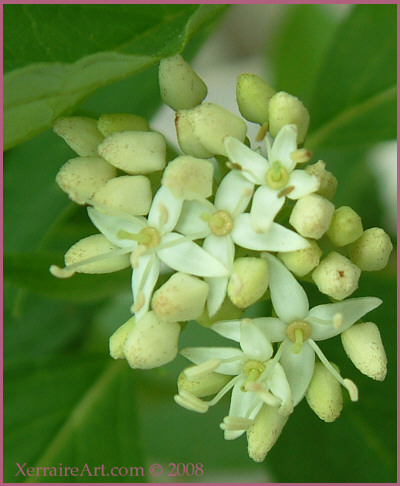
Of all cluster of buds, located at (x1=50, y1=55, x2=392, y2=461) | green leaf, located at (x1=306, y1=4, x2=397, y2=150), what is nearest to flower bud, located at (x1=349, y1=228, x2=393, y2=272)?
cluster of buds, located at (x1=50, y1=55, x2=392, y2=461)

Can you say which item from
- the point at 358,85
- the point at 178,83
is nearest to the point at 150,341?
the point at 178,83

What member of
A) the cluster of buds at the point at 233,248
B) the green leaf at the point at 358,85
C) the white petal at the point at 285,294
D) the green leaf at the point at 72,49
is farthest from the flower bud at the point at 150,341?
the green leaf at the point at 358,85

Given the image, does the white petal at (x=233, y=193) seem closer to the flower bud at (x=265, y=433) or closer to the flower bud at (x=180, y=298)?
the flower bud at (x=180, y=298)

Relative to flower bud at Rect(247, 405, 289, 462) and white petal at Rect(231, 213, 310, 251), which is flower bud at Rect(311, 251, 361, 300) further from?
flower bud at Rect(247, 405, 289, 462)

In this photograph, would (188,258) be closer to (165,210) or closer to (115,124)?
(165,210)

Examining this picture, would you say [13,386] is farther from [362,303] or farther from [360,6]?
[360,6]

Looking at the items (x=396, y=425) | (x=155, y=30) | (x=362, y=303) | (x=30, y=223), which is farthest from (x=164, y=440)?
(x=155, y=30)
